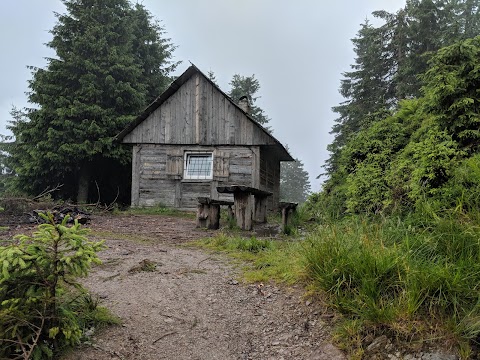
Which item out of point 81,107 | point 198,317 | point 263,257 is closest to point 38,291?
point 198,317

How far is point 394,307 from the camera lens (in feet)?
8.18

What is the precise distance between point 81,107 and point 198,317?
15847 mm

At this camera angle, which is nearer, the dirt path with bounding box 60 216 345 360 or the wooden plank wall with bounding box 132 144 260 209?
the dirt path with bounding box 60 216 345 360

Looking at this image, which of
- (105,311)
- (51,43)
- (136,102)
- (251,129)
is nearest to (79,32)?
(51,43)

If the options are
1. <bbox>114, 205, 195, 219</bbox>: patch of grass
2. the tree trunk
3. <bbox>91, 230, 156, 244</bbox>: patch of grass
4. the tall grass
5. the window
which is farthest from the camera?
the tree trunk

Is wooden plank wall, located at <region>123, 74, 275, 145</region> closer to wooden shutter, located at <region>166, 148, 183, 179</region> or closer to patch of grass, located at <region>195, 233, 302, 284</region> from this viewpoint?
wooden shutter, located at <region>166, 148, 183, 179</region>

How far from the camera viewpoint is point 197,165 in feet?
46.8

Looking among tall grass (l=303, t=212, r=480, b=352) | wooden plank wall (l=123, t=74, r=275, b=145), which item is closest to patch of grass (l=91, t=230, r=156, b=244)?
tall grass (l=303, t=212, r=480, b=352)

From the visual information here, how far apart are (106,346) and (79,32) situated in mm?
19532

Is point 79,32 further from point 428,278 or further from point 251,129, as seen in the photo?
point 428,278

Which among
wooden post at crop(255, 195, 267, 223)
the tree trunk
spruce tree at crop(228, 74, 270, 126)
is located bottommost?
wooden post at crop(255, 195, 267, 223)

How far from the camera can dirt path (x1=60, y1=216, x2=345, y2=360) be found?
2.62m

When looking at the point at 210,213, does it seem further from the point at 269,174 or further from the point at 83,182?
the point at 83,182

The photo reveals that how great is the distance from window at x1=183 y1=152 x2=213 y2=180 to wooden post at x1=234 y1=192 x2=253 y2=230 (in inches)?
248
